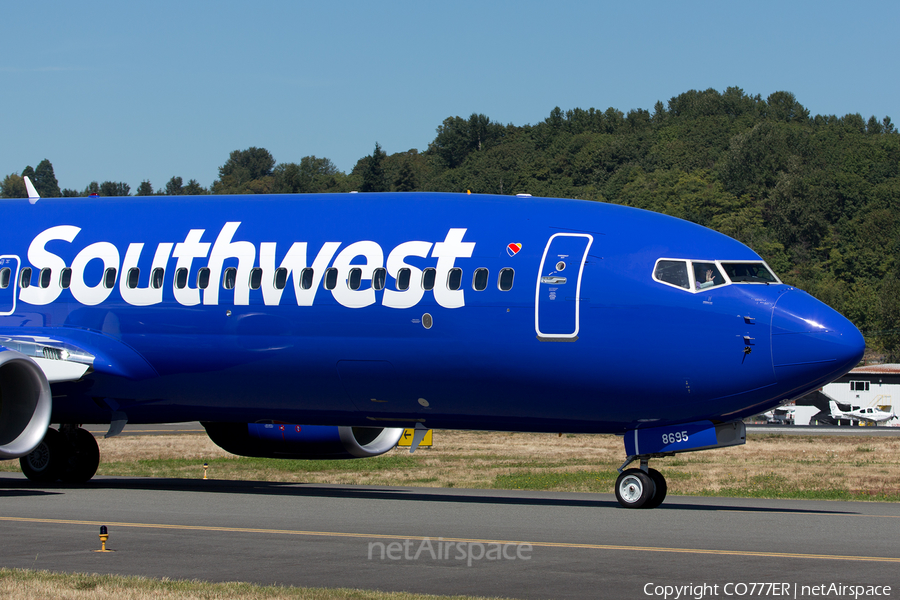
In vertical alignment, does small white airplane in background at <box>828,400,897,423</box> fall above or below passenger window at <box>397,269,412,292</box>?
below

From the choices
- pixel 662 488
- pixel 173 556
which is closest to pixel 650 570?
pixel 173 556

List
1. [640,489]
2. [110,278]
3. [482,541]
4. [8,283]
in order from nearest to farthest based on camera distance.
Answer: [482,541] → [640,489] → [110,278] → [8,283]

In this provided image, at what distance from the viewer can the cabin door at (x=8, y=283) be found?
23.6 metres

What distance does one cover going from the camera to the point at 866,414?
8531 centimetres

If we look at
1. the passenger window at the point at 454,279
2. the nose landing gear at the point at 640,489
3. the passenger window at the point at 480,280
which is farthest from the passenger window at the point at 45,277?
the nose landing gear at the point at 640,489

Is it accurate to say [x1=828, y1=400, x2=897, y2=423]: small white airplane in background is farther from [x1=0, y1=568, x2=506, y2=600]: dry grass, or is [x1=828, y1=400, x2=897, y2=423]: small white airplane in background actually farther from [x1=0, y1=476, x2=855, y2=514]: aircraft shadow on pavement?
[x1=0, y1=568, x2=506, y2=600]: dry grass

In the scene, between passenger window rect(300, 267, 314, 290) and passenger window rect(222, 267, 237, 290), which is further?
passenger window rect(222, 267, 237, 290)

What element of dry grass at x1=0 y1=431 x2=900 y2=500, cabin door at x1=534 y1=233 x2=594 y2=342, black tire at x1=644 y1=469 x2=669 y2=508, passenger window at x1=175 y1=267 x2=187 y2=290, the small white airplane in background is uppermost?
passenger window at x1=175 y1=267 x2=187 y2=290

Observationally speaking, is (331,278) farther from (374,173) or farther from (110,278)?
(374,173)

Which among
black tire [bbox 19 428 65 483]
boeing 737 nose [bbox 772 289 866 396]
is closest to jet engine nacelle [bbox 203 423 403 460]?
black tire [bbox 19 428 65 483]

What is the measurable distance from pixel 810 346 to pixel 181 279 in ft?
36.8

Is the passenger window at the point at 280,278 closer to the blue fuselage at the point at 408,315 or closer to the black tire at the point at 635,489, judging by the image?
the blue fuselage at the point at 408,315

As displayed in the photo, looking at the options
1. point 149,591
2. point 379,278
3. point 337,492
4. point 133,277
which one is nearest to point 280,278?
point 379,278

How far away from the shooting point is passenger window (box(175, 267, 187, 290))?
22.0 meters
